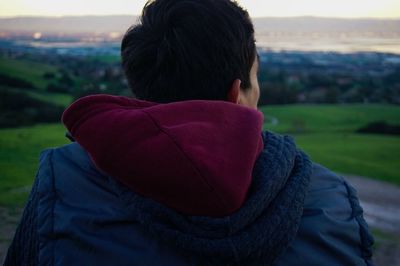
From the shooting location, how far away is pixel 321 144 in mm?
11898

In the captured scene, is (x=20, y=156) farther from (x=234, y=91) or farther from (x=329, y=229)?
(x=329, y=229)

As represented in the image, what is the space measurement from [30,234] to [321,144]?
448 inches

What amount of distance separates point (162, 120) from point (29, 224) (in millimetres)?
444

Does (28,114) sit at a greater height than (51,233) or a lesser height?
lesser

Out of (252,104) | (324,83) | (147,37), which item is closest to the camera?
(147,37)

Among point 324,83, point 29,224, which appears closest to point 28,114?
point 29,224

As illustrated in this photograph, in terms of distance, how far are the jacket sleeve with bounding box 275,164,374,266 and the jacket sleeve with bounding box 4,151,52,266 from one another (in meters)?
0.57

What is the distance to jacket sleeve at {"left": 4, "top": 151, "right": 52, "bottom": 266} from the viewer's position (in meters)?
1.08

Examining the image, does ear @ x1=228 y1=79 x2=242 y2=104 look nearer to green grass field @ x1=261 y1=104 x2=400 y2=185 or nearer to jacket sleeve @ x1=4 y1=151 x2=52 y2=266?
jacket sleeve @ x1=4 y1=151 x2=52 y2=266

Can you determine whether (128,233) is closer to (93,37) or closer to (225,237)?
(225,237)

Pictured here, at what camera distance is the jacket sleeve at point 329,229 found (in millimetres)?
1025

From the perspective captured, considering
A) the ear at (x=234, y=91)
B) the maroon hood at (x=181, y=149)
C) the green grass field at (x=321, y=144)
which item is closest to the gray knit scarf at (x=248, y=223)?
the maroon hood at (x=181, y=149)

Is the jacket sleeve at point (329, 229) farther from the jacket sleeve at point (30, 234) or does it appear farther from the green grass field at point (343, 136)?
the green grass field at point (343, 136)

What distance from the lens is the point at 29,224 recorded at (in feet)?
3.60
